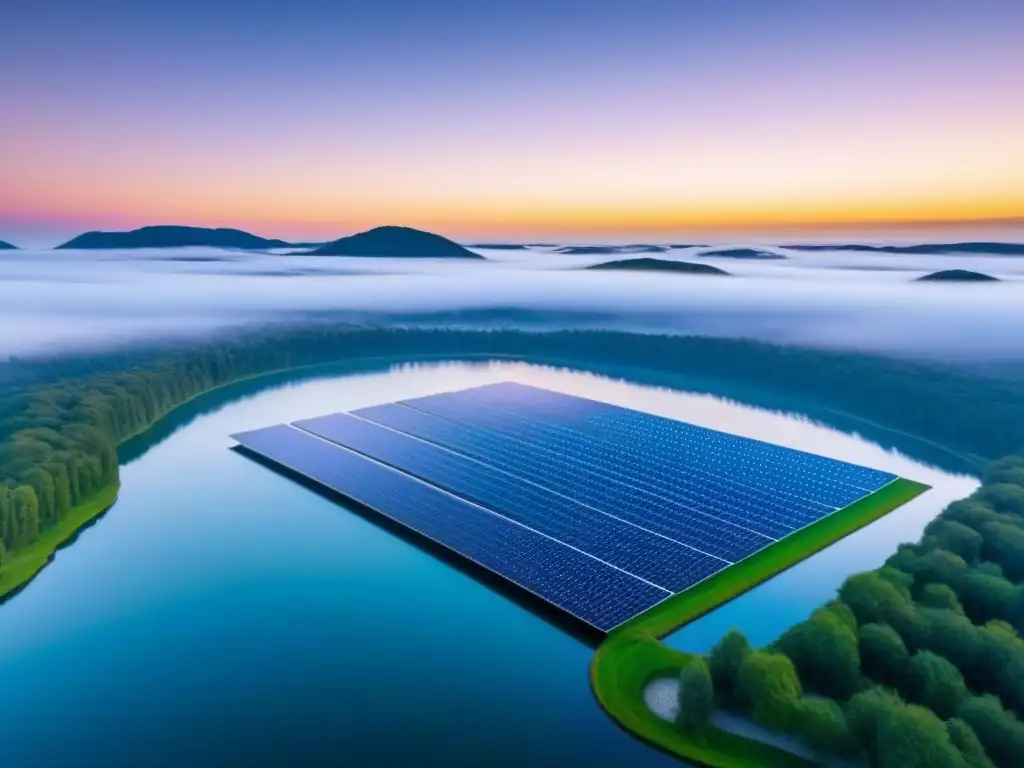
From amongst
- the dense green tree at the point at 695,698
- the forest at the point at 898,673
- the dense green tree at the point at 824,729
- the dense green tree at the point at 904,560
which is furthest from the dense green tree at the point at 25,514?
the dense green tree at the point at 904,560

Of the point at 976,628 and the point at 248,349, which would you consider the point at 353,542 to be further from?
the point at 248,349

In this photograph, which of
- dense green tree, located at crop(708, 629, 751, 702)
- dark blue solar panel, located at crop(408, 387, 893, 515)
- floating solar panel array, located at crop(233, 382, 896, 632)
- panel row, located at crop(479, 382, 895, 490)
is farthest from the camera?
panel row, located at crop(479, 382, 895, 490)

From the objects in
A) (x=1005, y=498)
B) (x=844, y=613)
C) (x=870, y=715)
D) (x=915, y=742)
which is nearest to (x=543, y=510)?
(x=844, y=613)

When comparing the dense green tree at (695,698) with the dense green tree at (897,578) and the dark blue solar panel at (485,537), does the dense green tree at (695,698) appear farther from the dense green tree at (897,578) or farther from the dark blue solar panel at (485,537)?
the dense green tree at (897,578)

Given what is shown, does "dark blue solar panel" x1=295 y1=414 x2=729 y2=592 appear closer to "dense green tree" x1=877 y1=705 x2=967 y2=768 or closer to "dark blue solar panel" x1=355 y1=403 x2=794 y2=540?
"dark blue solar panel" x1=355 y1=403 x2=794 y2=540

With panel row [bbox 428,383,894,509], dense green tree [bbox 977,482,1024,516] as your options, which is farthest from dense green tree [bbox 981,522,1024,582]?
panel row [bbox 428,383,894,509]

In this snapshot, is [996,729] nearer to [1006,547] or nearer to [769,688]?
[769,688]
